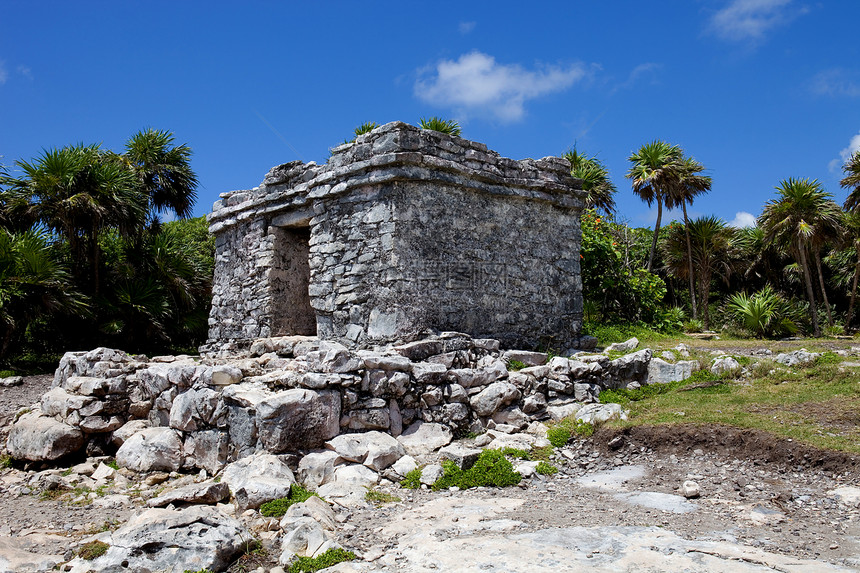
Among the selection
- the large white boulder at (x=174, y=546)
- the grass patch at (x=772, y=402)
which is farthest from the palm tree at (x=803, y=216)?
the large white boulder at (x=174, y=546)

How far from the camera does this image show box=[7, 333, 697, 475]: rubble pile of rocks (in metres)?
6.62

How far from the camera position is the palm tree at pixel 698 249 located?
773 inches

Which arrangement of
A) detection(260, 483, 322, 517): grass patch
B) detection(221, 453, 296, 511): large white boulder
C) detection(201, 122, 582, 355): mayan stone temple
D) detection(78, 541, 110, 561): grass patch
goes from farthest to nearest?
detection(201, 122, 582, 355): mayan stone temple, detection(221, 453, 296, 511): large white boulder, detection(260, 483, 322, 517): grass patch, detection(78, 541, 110, 561): grass patch

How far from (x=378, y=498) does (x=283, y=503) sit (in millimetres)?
804

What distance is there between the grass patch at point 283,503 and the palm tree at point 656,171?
1473 centimetres

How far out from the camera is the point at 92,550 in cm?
459

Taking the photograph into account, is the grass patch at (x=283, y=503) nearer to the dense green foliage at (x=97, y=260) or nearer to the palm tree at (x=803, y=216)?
the dense green foliage at (x=97, y=260)

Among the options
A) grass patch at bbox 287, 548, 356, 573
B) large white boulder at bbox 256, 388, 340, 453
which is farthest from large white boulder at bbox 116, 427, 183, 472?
grass patch at bbox 287, 548, 356, 573

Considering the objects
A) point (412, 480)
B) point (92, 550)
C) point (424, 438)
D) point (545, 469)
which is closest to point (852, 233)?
point (545, 469)

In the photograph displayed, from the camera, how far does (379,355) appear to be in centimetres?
730

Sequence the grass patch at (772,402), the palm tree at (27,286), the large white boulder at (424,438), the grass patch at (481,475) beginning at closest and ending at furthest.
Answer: the grass patch at (481,475)
the grass patch at (772,402)
the large white boulder at (424,438)
the palm tree at (27,286)

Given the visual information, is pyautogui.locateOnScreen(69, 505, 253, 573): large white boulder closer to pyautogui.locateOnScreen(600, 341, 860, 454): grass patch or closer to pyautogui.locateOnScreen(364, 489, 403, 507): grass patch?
pyautogui.locateOnScreen(364, 489, 403, 507): grass patch

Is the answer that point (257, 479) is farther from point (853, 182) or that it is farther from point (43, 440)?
point (853, 182)

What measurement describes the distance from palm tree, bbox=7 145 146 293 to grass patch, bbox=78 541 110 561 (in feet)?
33.4
